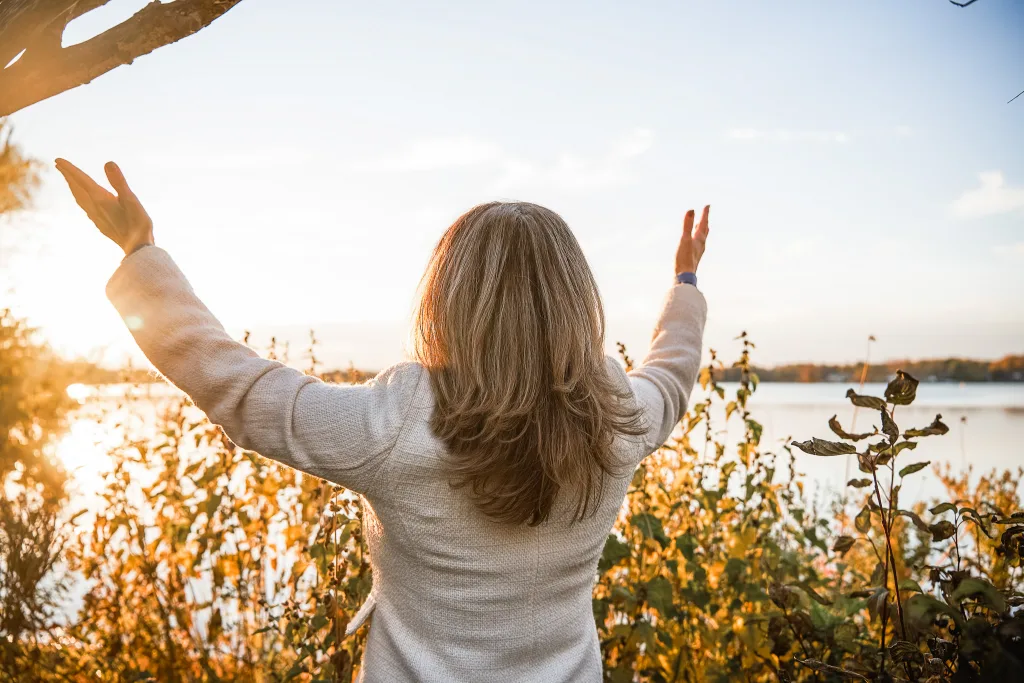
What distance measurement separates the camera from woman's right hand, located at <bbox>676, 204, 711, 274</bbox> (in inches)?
75.7

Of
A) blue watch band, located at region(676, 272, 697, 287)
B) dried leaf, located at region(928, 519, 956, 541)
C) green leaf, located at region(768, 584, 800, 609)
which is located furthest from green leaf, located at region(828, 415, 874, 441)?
green leaf, located at region(768, 584, 800, 609)

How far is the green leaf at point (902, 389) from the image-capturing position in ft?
3.79

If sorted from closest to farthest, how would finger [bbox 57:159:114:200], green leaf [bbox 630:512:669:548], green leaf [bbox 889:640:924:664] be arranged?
1. green leaf [bbox 889:640:924:664]
2. finger [bbox 57:159:114:200]
3. green leaf [bbox 630:512:669:548]

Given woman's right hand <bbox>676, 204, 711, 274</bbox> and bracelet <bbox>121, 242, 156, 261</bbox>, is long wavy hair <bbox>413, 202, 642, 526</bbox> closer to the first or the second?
bracelet <bbox>121, 242, 156, 261</bbox>

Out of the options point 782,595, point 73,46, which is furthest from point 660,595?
point 73,46

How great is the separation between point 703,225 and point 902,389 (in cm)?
91

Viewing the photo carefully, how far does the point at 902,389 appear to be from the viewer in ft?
3.83

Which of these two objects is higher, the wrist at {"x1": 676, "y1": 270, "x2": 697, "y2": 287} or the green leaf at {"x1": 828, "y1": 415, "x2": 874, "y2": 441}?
the wrist at {"x1": 676, "y1": 270, "x2": 697, "y2": 287}

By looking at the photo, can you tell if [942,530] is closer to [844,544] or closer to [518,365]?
[844,544]

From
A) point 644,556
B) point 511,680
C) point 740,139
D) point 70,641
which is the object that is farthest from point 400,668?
point 740,139

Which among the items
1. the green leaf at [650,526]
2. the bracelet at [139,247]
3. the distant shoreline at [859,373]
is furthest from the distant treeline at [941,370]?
the bracelet at [139,247]

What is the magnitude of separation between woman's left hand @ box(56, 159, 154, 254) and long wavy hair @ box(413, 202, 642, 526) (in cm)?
52

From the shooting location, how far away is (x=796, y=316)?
5543mm

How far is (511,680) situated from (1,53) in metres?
1.47
